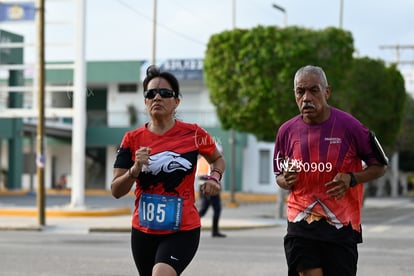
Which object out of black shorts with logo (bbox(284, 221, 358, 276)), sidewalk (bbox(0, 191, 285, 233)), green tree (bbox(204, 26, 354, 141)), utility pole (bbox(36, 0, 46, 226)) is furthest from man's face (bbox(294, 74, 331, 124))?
green tree (bbox(204, 26, 354, 141))

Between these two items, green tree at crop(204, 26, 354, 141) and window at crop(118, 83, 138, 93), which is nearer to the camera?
green tree at crop(204, 26, 354, 141)

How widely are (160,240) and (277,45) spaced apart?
2150 centimetres

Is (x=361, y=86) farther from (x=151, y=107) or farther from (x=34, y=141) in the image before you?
(x=151, y=107)

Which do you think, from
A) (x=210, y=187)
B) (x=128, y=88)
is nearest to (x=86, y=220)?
(x=210, y=187)

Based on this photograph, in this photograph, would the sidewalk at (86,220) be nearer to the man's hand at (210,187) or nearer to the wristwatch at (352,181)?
the man's hand at (210,187)

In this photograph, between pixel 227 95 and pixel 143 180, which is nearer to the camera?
pixel 143 180

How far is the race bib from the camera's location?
237 inches

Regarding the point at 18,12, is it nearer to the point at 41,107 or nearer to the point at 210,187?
the point at 41,107

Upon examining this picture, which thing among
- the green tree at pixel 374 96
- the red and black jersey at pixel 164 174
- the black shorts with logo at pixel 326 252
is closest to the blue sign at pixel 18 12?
the green tree at pixel 374 96

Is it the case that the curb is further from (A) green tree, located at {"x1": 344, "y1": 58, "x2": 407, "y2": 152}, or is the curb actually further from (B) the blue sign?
(A) green tree, located at {"x1": 344, "y1": 58, "x2": 407, "y2": 152}

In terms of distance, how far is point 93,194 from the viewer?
164 feet

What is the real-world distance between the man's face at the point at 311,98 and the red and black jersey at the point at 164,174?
2.86ft

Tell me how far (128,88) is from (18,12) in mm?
26185

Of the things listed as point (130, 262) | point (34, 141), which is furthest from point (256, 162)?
point (130, 262)
